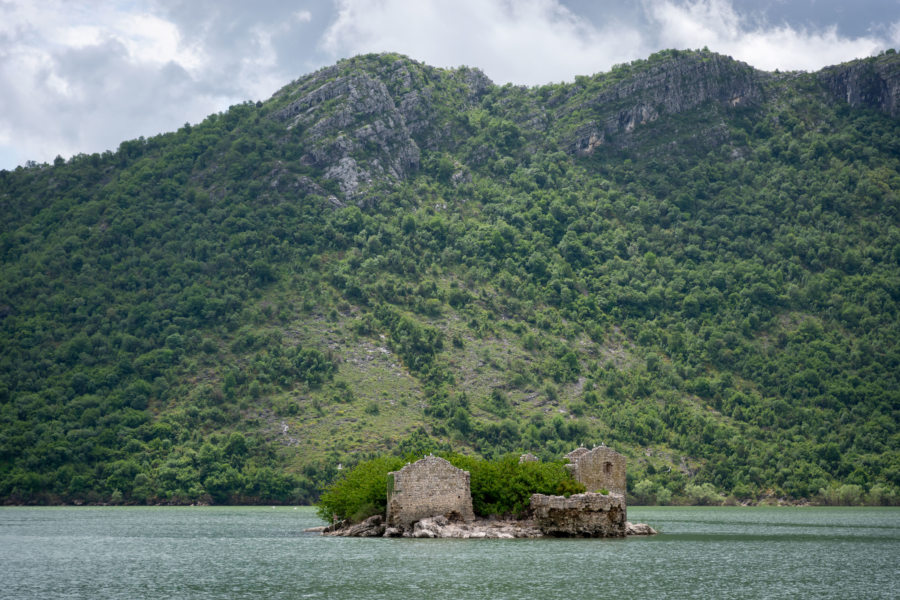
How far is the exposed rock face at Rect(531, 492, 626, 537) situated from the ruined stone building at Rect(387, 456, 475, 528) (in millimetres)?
5057

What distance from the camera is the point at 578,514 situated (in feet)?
234

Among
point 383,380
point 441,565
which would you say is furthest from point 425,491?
point 383,380

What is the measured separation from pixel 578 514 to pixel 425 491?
960 centimetres

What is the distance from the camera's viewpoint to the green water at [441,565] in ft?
163

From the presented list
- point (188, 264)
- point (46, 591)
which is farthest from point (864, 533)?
point (188, 264)

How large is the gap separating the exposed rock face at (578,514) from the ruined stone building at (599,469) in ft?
12.5

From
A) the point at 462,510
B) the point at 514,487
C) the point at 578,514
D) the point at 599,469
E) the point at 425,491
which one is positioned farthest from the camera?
the point at 599,469

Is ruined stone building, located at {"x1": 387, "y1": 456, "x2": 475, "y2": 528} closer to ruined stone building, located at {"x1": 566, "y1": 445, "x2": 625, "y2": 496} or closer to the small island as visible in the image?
the small island

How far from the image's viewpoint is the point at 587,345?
187 m

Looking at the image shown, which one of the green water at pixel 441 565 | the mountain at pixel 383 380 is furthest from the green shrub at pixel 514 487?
the mountain at pixel 383 380

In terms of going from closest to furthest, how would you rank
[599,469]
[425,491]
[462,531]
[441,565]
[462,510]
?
[441,565] → [425,491] → [462,531] → [462,510] → [599,469]

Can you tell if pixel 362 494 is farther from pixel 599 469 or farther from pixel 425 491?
pixel 599 469

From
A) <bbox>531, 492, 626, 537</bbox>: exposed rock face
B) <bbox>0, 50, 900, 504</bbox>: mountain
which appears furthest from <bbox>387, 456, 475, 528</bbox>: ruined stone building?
<bbox>0, 50, 900, 504</bbox>: mountain

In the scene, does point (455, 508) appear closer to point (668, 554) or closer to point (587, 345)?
point (668, 554)
